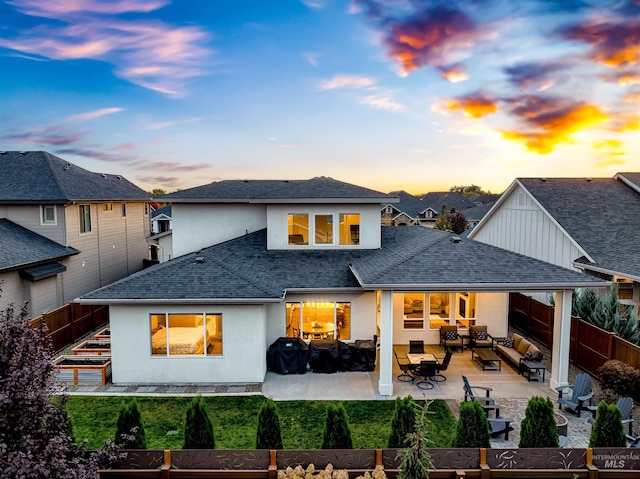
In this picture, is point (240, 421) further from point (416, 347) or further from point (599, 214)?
point (599, 214)

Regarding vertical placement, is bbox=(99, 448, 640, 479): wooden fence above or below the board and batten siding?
below

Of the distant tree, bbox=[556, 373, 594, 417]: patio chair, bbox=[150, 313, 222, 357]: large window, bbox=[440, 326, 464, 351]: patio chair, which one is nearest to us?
bbox=[556, 373, 594, 417]: patio chair

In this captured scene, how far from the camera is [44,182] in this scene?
70.4 feet

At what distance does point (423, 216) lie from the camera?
7475 cm

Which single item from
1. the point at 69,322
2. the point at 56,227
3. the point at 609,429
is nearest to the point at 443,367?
the point at 609,429

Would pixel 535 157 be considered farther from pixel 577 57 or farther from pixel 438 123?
pixel 577 57

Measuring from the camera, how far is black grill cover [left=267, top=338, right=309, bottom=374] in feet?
44.6

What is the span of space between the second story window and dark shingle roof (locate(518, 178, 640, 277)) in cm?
2577

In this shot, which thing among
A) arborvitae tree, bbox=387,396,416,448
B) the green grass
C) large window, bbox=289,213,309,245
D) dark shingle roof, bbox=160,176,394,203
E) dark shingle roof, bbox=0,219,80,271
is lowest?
the green grass

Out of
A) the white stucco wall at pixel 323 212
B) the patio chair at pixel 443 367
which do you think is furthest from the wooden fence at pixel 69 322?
the patio chair at pixel 443 367

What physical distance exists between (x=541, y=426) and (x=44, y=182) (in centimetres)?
2462

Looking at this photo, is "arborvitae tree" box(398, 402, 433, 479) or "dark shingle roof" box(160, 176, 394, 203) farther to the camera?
"dark shingle roof" box(160, 176, 394, 203)

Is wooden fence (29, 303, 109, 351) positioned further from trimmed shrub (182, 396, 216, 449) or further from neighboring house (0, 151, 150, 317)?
trimmed shrub (182, 396, 216, 449)

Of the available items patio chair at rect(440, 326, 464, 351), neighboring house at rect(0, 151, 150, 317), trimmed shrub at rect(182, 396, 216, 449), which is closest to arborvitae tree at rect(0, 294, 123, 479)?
trimmed shrub at rect(182, 396, 216, 449)
